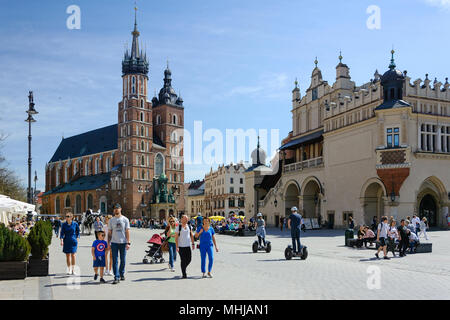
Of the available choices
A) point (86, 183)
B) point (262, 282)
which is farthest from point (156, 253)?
point (86, 183)

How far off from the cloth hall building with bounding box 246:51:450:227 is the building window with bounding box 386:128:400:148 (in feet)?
0.22

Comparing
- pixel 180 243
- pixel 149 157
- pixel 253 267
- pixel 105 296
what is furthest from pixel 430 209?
pixel 149 157

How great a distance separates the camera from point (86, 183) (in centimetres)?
10912

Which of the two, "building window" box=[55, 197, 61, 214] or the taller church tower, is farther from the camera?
"building window" box=[55, 197, 61, 214]

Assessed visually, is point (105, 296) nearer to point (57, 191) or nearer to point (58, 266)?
point (58, 266)

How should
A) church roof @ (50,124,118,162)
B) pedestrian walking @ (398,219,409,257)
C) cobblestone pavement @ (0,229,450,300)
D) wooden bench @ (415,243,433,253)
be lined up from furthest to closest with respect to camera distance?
church roof @ (50,124,118,162) < wooden bench @ (415,243,433,253) < pedestrian walking @ (398,219,409,257) < cobblestone pavement @ (0,229,450,300)

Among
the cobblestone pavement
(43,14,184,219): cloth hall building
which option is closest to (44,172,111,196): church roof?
(43,14,184,219): cloth hall building

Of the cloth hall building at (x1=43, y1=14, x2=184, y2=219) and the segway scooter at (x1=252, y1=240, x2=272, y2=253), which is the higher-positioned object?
the cloth hall building at (x1=43, y1=14, x2=184, y2=219)

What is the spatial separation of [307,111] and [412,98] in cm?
1530

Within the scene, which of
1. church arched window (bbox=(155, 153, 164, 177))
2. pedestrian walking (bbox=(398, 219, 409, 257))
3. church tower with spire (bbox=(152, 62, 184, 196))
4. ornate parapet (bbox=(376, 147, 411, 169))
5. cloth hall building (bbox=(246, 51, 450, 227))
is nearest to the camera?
pedestrian walking (bbox=(398, 219, 409, 257))

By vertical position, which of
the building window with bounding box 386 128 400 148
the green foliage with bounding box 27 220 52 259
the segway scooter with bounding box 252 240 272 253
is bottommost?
the segway scooter with bounding box 252 240 272 253

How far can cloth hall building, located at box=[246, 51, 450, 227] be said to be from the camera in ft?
110

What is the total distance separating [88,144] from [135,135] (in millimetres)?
27564

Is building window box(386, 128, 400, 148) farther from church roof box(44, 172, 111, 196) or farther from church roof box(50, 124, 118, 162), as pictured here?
church roof box(50, 124, 118, 162)
